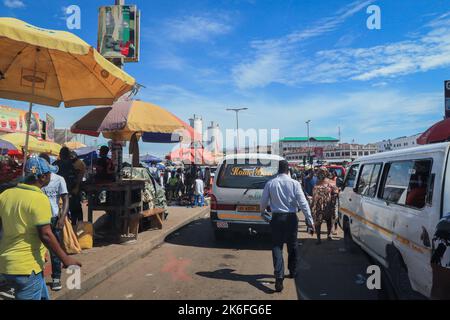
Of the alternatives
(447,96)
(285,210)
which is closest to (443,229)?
(285,210)

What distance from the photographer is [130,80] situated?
586 centimetres

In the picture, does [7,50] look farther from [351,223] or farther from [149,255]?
[351,223]

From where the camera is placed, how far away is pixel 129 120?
7090mm

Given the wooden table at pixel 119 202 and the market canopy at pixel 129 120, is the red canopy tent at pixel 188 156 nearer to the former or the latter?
the wooden table at pixel 119 202

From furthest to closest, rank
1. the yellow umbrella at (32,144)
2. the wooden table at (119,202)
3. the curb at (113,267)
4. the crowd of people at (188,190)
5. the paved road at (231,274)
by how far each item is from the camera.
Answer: the crowd of people at (188,190)
the yellow umbrella at (32,144)
the wooden table at (119,202)
the paved road at (231,274)
the curb at (113,267)

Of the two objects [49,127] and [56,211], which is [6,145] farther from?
[56,211]

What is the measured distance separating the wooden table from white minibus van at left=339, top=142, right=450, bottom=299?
4.52 meters

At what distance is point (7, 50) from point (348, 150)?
229ft

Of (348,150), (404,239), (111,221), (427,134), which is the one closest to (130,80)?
(111,221)

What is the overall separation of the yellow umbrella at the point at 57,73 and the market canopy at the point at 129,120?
53 centimetres

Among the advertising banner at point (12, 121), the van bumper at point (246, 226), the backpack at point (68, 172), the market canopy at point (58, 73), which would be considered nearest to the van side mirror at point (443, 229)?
the market canopy at point (58, 73)

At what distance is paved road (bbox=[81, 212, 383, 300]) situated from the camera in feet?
16.0

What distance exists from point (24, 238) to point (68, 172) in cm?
379

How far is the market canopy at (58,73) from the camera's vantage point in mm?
4691
